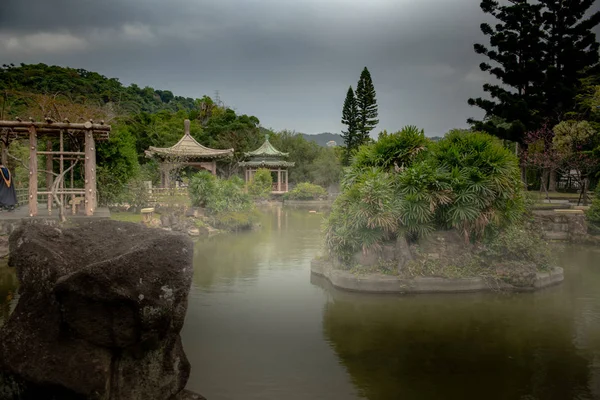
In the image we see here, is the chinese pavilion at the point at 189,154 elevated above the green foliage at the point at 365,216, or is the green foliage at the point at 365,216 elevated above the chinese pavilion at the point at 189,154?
the chinese pavilion at the point at 189,154

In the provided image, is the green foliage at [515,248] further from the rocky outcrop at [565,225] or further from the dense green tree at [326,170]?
the dense green tree at [326,170]

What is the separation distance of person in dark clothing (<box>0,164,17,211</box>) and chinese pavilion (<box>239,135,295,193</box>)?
20.5m

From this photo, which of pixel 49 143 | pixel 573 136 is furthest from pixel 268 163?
pixel 49 143

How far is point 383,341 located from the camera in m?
5.64

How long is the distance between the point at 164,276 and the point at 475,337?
425cm

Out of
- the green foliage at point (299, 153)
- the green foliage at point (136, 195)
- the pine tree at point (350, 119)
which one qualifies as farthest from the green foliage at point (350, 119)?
the green foliage at point (136, 195)

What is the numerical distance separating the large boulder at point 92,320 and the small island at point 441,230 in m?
4.91

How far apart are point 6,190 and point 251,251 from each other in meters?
6.26

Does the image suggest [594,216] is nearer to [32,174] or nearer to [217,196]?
[217,196]

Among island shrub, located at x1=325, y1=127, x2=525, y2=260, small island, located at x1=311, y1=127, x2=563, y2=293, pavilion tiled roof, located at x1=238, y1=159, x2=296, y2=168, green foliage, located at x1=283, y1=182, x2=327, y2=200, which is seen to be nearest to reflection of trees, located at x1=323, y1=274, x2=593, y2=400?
small island, located at x1=311, y1=127, x2=563, y2=293

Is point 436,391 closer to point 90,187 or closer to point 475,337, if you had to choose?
point 475,337

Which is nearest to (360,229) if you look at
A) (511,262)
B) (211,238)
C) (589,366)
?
(511,262)

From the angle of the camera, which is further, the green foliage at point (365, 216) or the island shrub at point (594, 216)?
the island shrub at point (594, 216)

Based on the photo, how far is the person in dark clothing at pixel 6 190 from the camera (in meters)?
11.2
